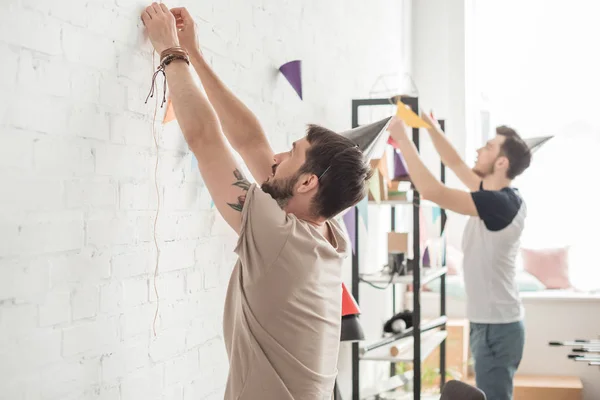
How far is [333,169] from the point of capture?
1.57 meters

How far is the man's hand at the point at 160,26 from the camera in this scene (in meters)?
1.70

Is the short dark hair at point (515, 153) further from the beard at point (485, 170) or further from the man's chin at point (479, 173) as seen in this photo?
the man's chin at point (479, 173)

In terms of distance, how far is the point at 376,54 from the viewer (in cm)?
433

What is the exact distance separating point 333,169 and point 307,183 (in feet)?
0.21

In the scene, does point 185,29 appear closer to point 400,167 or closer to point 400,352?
point 400,167

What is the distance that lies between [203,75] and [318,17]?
1.44 m

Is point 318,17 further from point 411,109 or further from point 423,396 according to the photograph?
point 423,396

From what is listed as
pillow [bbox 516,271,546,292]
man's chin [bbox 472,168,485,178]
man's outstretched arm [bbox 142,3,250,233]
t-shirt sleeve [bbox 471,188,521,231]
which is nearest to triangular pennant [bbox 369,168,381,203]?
t-shirt sleeve [bbox 471,188,521,231]

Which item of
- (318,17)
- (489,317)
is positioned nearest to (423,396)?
(489,317)

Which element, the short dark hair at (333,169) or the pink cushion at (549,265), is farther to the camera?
the pink cushion at (549,265)

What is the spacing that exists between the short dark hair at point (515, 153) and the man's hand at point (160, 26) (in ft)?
6.90

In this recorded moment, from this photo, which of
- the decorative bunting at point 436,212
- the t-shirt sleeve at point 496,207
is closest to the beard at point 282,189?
the t-shirt sleeve at point 496,207

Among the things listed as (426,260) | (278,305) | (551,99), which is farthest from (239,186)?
(551,99)

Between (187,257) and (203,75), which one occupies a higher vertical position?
(203,75)
